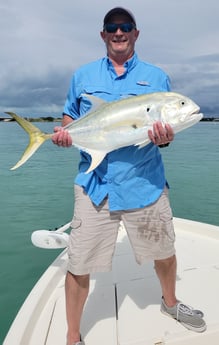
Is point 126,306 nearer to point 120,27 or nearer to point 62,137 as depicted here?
point 62,137

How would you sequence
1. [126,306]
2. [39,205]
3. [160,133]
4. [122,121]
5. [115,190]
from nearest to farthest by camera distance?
[160,133]
[122,121]
[115,190]
[126,306]
[39,205]

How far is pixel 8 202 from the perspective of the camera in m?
10.9

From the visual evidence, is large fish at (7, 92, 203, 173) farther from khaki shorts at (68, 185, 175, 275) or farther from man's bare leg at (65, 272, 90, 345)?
man's bare leg at (65, 272, 90, 345)

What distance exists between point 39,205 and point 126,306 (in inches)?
303

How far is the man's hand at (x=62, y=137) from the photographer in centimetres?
262

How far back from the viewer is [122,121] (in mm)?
2535

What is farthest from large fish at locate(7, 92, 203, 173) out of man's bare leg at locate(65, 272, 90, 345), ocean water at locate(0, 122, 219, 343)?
ocean water at locate(0, 122, 219, 343)

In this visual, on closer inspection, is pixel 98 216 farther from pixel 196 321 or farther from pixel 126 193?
pixel 196 321

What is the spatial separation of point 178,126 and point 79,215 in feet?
2.99

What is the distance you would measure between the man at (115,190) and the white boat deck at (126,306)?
22cm

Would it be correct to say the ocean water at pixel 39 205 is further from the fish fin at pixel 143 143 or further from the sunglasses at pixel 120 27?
the sunglasses at pixel 120 27

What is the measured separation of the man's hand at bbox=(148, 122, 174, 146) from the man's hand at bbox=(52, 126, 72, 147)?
574mm

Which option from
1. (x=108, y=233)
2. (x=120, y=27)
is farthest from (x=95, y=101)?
(x=108, y=233)

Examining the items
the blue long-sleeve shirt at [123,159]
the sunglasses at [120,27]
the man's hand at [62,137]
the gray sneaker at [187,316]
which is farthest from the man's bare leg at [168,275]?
the sunglasses at [120,27]
